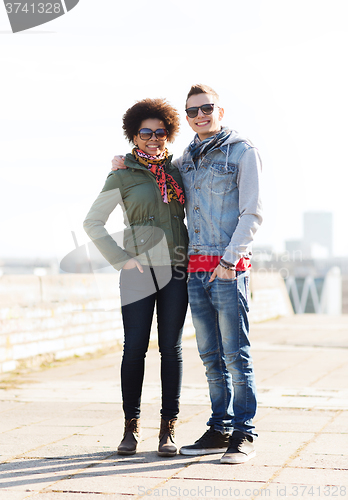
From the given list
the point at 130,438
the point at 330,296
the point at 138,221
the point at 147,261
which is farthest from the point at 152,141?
the point at 330,296

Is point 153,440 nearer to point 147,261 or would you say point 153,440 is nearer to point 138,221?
point 147,261

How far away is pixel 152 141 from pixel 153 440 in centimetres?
174

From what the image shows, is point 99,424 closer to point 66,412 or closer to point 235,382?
point 66,412

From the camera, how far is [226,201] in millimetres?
3512

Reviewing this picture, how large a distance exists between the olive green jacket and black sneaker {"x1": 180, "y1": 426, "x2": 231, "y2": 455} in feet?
3.08

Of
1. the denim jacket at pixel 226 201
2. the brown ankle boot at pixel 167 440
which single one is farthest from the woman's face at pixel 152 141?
the brown ankle boot at pixel 167 440

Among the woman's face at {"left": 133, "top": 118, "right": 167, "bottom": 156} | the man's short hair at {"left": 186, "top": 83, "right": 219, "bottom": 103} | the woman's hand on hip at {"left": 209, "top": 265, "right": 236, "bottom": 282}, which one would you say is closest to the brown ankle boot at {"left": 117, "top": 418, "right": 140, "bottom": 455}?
the woman's hand on hip at {"left": 209, "top": 265, "right": 236, "bottom": 282}

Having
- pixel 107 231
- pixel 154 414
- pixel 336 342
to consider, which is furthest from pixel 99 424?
pixel 336 342

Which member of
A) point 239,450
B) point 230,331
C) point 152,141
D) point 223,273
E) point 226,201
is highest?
point 152,141

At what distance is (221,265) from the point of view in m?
3.40

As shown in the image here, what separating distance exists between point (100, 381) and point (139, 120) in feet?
11.3

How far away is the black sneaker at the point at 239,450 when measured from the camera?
3.34 meters

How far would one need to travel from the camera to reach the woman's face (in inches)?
146

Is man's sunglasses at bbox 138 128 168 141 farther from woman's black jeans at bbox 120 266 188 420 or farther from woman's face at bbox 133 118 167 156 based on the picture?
woman's black jeans at bbox 120 266 188 420
